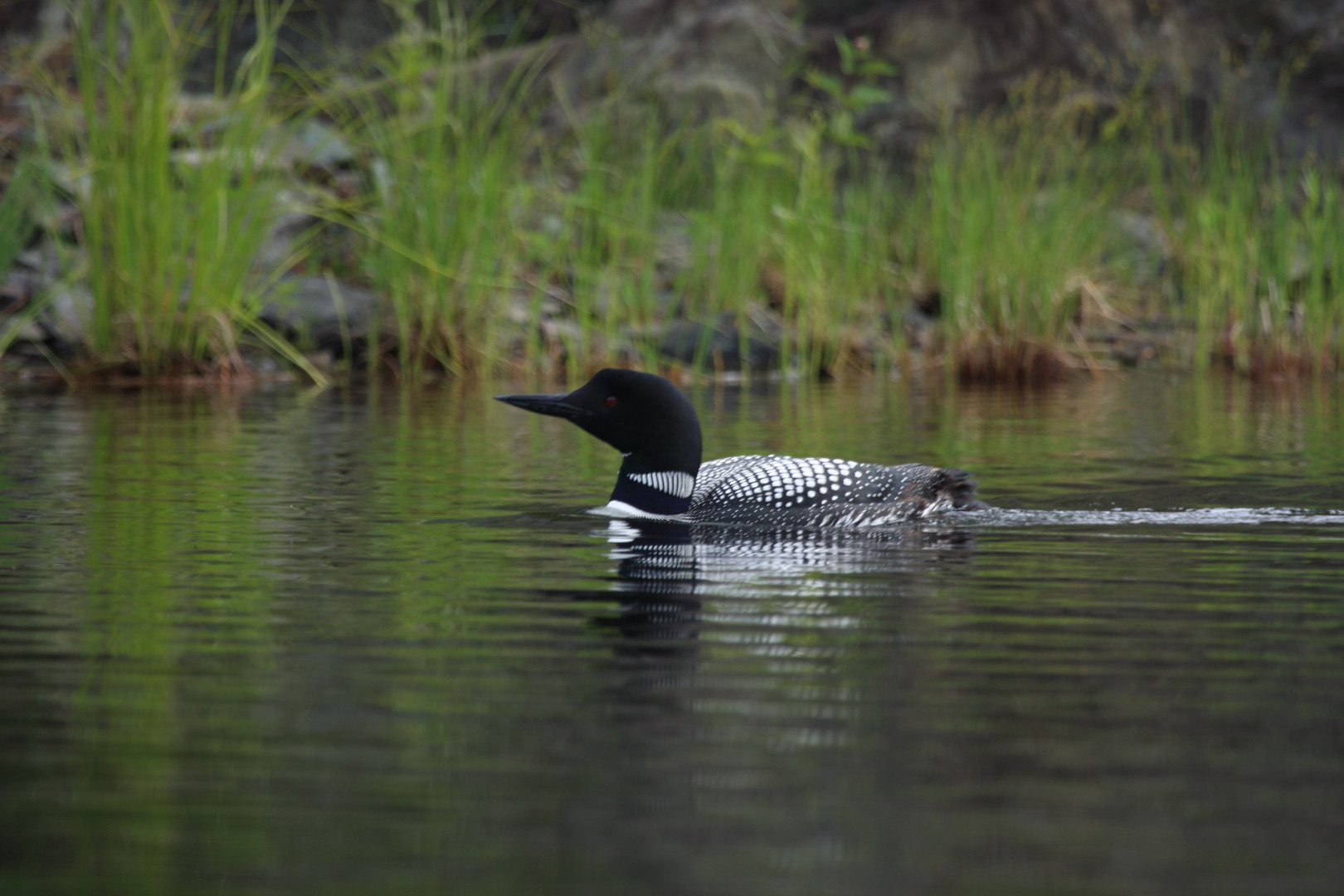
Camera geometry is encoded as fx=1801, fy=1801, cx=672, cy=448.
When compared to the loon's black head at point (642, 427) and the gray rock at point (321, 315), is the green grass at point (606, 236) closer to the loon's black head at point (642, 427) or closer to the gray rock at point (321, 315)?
the gray rock at point (321, 315)

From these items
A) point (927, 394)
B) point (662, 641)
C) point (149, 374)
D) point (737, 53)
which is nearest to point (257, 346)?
point (149, 374)

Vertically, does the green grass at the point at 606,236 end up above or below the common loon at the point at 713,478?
above

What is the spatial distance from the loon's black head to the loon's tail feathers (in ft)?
2.34

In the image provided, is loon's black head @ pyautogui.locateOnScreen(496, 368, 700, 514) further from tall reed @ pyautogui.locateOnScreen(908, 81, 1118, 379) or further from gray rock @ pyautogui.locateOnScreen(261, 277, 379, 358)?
gray rock @ pyautogui.locateOnScreen(261, 277, 379, 358)

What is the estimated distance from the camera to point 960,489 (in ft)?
16.2

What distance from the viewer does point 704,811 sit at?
2.04 meters

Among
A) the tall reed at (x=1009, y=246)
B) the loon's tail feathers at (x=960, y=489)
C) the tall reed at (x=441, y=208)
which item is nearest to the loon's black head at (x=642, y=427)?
the loon's tail feathers at (x=960, y=489)

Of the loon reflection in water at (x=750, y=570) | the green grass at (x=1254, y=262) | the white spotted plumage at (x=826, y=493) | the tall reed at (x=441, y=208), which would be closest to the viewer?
the loon reflection in water at (x=750, y=570)

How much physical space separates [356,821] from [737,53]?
47.1 ft

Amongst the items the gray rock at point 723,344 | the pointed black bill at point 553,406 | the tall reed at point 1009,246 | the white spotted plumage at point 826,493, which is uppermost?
the tall reed at point 1009,246

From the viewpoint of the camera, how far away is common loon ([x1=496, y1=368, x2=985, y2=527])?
16.0 feet

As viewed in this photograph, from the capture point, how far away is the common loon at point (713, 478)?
4.89 m

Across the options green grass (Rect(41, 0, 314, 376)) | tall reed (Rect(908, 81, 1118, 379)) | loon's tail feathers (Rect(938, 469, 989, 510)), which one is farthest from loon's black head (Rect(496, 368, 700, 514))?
tall reed (Rect(908, 81, 1118, 379))

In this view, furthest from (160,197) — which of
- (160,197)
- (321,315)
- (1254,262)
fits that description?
(1254,262)
